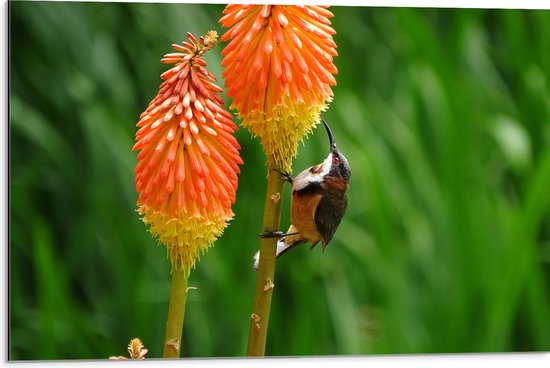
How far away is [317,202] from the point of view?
2.20 m

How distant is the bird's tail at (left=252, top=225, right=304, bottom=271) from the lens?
2.17 meters

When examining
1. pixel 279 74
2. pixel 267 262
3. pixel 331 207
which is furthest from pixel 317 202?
pixel 279 74

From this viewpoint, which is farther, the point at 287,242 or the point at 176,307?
the point at 287,242

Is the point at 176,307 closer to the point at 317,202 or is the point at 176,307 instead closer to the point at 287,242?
the point at 287,242

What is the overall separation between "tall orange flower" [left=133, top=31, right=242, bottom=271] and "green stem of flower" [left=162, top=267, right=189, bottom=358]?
3 centimetres

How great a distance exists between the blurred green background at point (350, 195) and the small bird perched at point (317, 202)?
0.05m

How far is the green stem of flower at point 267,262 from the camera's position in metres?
2.07

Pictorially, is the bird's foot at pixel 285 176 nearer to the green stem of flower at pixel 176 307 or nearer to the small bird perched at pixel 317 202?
the small bird perched at pixel 317 202

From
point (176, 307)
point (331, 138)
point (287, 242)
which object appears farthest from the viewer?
point (331, 138)

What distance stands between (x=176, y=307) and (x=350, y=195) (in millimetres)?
564

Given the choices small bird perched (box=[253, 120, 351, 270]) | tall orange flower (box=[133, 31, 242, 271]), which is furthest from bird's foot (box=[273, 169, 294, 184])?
tall orange flower (box=[133, 31, 242, 271])

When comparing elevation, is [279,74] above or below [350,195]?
above

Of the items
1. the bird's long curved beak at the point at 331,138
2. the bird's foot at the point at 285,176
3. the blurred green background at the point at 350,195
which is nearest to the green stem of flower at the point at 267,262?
the bird's foot at the point at 285,176

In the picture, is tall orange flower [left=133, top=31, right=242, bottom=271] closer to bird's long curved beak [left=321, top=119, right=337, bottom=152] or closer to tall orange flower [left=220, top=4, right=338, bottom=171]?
tall orange flower [left=220, top=4, right=338, bottom=171]
